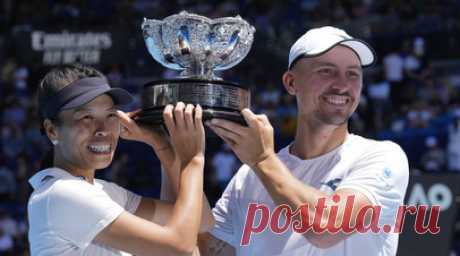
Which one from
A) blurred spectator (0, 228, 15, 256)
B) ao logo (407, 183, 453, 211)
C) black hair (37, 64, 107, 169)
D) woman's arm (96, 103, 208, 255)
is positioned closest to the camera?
woman's arm (96, 103, 208, 255)

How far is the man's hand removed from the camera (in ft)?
10.3

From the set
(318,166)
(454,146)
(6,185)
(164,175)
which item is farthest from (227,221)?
(6,185)

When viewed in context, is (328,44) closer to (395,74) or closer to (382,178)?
(382,178)

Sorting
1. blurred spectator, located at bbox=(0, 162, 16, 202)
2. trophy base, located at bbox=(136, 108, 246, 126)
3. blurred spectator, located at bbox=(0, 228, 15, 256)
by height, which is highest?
trophy base, located at bbox=(136, 108, 246, 126)

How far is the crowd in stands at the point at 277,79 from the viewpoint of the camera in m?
11.6

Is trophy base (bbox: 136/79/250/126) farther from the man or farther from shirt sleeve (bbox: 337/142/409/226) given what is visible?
shirt sleeve (bbox: 337/142/409/226)

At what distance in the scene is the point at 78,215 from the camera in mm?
3096

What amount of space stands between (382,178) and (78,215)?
993mm

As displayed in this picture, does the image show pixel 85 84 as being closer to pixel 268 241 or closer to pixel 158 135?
pixel 158 135

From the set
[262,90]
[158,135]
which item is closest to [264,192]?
[158,135]

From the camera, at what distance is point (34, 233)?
3174 millimetres

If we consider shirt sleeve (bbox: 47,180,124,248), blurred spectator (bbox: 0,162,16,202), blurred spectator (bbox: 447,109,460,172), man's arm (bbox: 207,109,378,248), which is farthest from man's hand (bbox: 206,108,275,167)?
blurred spectator (bbox: 0,162,16,202)

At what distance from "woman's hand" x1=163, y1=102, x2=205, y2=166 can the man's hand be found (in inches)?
2.7

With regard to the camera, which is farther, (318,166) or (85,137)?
(318,166)
